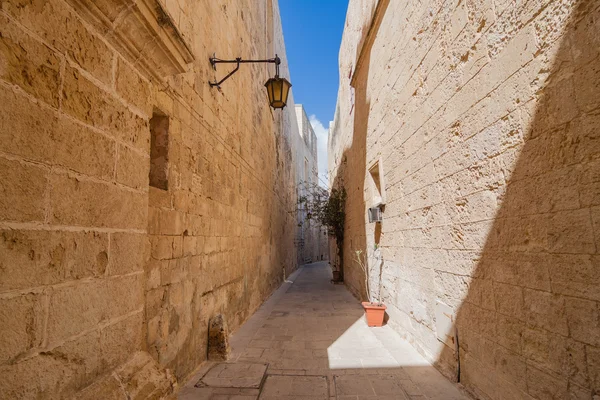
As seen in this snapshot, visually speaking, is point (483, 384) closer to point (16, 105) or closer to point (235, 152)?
point (16, 105)

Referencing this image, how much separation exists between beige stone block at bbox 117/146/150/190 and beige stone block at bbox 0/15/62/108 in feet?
1.33

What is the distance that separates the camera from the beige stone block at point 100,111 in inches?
48.3

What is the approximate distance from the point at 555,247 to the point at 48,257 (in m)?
2.27

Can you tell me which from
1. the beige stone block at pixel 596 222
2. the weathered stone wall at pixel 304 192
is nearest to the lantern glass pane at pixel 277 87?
the beige stone block at pixel 596 222

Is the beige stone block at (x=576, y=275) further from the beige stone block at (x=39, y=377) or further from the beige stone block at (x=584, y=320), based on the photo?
the beige stone block at (x=39, y=377)

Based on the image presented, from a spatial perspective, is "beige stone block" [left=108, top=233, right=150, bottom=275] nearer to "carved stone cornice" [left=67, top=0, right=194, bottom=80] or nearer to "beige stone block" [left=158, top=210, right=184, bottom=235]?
"beige stone block" [left=158, top=210, right=184, bottom=235]

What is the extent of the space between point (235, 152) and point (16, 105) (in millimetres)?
3600

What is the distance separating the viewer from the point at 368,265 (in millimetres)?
5852

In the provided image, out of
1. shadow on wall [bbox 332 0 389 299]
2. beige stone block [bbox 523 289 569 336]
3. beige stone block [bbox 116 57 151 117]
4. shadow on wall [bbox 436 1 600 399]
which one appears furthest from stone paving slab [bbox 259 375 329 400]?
shadow on wall [bbox 332 0 389 299]

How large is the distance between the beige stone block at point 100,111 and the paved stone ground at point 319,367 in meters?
2.01

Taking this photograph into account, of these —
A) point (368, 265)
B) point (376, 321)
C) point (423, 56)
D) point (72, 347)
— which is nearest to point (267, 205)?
point (368, 265)

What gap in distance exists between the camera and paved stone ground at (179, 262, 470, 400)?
2.50m

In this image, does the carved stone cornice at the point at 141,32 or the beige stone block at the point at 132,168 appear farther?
the beige stone block at the point at 132,168

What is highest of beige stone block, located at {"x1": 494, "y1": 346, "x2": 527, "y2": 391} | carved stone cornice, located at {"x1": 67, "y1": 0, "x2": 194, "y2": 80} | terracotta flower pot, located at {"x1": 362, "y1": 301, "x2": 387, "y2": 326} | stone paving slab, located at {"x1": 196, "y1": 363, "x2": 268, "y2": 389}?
carved stone cornice, located at {"x1": 67, "y1": 0, "x2": 194, "y2": 80}
